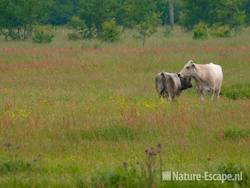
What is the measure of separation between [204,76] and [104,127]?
6.10m

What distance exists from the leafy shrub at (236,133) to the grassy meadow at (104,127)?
17mm

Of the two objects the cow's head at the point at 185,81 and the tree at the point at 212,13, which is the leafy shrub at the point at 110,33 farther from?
the cow's head at the point at 185,81

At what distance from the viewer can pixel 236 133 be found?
12.3 meters

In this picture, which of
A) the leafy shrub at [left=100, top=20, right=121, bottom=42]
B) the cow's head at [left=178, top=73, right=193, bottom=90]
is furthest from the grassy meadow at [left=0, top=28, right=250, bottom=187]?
the leafy shrub at [left=100, top=20, right=121, bottom=42]

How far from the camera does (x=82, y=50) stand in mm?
31906

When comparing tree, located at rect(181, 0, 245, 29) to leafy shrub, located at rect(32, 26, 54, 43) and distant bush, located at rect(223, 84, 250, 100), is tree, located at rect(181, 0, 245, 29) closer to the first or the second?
leafy shrub, located at rect(32, 26, 54, 43)

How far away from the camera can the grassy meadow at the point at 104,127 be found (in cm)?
971

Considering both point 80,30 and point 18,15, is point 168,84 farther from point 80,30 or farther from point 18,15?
point 80,30

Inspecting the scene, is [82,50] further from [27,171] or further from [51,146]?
[27,171]

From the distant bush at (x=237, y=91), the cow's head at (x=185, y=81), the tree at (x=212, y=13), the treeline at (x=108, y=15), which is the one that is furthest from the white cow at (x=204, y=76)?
the tree at (x=212, y=13)

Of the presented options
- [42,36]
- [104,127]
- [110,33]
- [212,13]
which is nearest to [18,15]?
[42,36]

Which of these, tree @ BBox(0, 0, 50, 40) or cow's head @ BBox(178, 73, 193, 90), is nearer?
cow's head @ BBox(178, 73, 193, 90)

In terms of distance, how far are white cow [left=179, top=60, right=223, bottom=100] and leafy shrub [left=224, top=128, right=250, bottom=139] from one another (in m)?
5.76

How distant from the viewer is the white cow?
18266 mm
